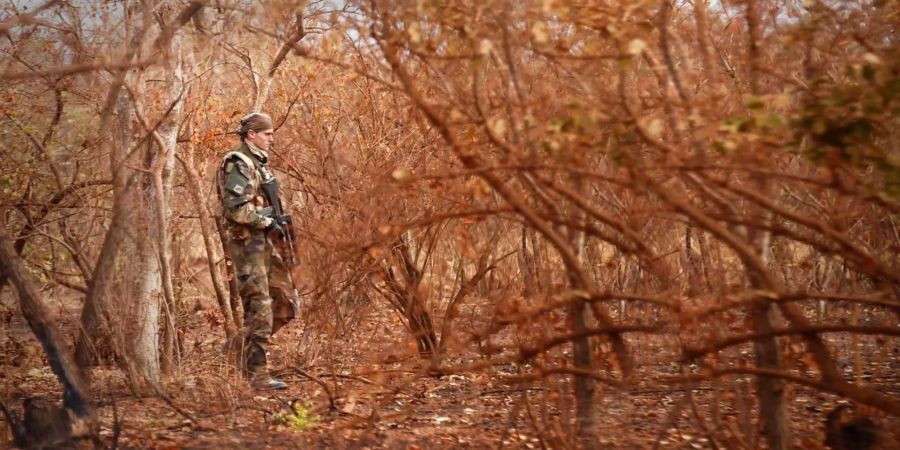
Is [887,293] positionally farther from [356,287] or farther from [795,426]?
[356,287]

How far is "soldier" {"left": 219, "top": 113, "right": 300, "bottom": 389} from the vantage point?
6.45 meters

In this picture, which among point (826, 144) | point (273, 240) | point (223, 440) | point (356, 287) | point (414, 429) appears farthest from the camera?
point (356, 287)

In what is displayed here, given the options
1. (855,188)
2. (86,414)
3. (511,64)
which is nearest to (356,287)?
(86,414)

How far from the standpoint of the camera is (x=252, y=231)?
652cm

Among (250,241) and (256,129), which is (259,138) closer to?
(256,129)

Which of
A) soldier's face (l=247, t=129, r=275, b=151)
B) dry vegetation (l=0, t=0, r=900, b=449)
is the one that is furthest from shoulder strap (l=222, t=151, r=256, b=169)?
dry vegetation (l=0, t=0, r=900, b=449)

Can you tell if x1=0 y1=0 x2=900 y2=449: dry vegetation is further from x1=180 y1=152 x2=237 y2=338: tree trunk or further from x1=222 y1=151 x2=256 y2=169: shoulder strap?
x1=222 y1=151 x2=256 y2=169: shoulder strap

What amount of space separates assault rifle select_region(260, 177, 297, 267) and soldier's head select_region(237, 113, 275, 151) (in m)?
0.25

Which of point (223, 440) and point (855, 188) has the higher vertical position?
point (855, 188)

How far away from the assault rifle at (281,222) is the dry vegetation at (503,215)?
0.24 metres

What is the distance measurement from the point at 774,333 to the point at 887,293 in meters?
0.41

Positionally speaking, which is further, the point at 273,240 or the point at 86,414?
the point at 273,240

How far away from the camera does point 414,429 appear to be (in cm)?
562

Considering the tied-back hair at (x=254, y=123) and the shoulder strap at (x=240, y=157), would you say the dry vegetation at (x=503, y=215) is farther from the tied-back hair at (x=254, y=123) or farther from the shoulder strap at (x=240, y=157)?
the tied-back hair at (x=254, y=123)
